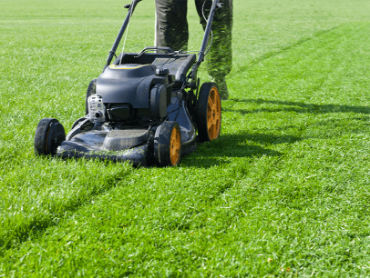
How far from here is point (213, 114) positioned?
4.14 metres

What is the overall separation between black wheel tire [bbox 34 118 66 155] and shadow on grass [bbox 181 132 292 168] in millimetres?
962

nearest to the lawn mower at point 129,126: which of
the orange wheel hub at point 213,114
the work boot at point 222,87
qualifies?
the orange wheel hub at point 213,114

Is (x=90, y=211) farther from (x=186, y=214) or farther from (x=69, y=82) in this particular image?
(x=69, y=82)

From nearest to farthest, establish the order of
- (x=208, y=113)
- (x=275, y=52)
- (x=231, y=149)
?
(x=231, y=149)
(x=208, y=113)
(x=275, y=52)

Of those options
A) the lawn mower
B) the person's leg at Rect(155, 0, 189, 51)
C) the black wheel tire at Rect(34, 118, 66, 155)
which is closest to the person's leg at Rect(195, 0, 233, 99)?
the person's leg at Rect(155, 0, 189, 51)

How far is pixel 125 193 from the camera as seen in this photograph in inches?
112

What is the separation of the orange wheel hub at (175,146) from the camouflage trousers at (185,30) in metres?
1.76

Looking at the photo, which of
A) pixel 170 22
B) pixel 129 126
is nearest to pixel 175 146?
pixel 129 126

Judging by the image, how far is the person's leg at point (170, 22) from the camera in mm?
4699

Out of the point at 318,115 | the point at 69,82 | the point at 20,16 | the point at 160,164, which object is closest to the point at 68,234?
the point at 160,164

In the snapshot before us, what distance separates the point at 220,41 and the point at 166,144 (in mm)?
2649

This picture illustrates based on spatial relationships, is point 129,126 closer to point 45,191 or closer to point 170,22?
point 45,191

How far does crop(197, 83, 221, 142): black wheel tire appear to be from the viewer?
12.6ft

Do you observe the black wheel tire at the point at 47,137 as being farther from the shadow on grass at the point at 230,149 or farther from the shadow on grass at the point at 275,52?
the shadow on grass at the point at 275,52
